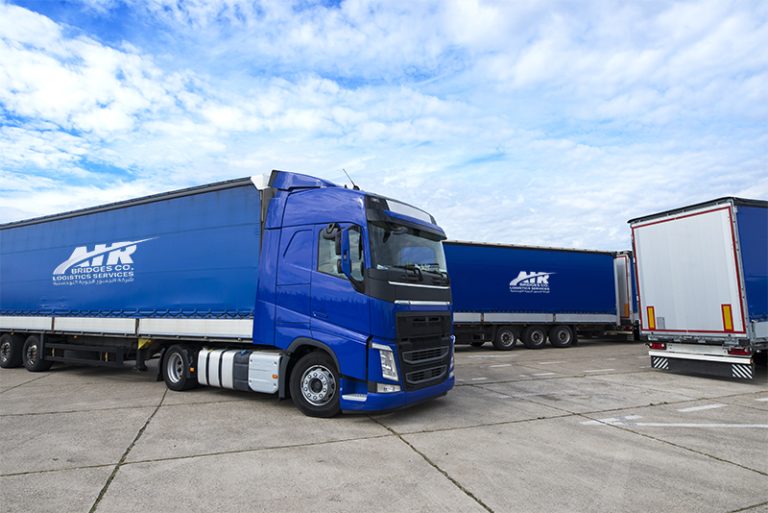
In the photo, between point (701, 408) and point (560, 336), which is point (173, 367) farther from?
point (560, 336)

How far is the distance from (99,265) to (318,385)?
5.71 meters

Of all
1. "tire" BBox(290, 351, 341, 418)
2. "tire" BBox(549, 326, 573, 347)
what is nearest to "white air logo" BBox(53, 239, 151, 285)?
"tire" BBox(290, 351, 341, 418)

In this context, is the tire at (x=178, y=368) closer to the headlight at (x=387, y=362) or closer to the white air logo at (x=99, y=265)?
the white air logo at (x=99, y=265)

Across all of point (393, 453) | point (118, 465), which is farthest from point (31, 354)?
point (393, 453)

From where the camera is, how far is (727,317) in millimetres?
9008

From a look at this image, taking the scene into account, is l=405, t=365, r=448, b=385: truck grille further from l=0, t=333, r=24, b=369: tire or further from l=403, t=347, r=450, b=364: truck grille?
l=0, t=333, r=24, b=369: tire

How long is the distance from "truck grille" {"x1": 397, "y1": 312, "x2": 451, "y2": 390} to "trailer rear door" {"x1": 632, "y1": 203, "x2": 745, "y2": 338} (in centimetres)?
601

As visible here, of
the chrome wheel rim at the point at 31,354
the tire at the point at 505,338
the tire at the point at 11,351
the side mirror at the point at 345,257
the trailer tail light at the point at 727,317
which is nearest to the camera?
the side mirror at the point at 345,257

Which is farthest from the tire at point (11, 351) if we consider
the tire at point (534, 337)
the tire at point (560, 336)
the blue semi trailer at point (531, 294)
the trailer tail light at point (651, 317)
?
the tire at point (560, 336)

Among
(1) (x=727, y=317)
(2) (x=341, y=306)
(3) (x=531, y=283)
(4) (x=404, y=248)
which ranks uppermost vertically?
(3) (x=531, y=283)

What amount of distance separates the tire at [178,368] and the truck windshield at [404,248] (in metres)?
4.07

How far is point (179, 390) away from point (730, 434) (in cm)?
812

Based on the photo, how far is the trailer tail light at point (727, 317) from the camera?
895 cm

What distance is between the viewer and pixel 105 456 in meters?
4.66
